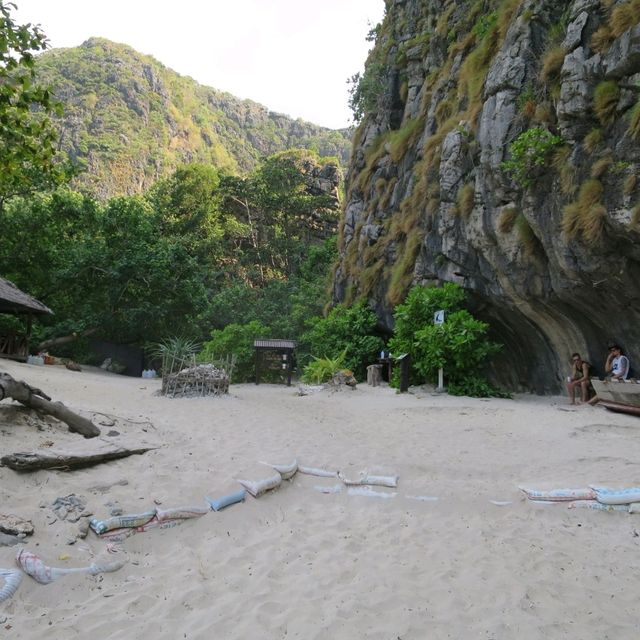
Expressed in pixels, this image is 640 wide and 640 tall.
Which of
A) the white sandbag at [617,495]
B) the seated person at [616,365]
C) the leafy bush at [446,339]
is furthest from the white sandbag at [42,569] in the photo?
the leafy bush at [446,339]

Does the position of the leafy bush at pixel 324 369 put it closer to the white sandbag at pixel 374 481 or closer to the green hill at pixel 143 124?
the white sandbag at pixel 374 481

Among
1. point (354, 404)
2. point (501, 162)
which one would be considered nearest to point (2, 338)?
point (354, 404)

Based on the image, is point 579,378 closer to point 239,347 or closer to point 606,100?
point 606,100

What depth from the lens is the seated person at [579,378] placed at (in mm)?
9430

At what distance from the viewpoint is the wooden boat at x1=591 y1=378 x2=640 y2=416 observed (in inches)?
296

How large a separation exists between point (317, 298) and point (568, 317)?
14626mm

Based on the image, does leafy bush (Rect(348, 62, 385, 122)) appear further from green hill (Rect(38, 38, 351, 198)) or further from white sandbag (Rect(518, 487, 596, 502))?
green hill (Rect(38, 38, 351, 198))

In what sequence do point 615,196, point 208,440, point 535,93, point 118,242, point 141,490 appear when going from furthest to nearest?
point 118,242, point 535,93, point 615,196, point 208,440, point 141,490

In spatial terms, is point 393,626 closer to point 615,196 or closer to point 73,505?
point 73,505

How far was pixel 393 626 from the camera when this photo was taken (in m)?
2.63

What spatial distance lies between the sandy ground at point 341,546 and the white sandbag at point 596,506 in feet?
0.22

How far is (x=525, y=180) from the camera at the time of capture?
9305 mm

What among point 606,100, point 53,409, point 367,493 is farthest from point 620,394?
point 53,409

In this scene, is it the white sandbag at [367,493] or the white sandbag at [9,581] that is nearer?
the white sandbag at [9,581]
